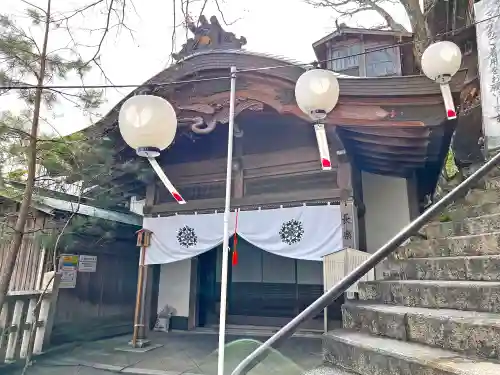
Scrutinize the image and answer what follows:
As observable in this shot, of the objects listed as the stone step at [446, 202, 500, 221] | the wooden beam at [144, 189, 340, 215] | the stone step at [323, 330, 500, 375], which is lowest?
the stone step at [323, 330, 500, 375]

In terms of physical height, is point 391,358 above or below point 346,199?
below

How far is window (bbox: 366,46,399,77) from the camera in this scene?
927cm

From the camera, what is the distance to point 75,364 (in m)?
5.35

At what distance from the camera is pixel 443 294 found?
249 centimetres

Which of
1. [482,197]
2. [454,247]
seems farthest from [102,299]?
[482,197]

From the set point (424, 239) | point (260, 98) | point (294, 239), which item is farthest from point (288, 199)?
point (424, 239)

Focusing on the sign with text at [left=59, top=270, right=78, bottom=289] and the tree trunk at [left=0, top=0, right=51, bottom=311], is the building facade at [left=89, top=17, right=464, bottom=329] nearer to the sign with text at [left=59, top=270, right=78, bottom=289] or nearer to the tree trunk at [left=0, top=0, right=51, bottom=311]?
the tree trunk at [left=0, top=0, right=51, bottom=311]

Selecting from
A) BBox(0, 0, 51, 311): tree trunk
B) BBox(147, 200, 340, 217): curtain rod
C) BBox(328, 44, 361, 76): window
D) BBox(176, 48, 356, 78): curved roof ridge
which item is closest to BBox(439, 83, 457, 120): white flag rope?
BBox(176, 48, 356, 78): curved roof ridge

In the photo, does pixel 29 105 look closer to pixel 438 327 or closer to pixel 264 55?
pixel 264 55

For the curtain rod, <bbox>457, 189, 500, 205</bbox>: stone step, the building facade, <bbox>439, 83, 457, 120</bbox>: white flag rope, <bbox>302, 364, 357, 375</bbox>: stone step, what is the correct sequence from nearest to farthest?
<bbox>302, 364, 357, 375</bbox>: stone step, <bbox>457, 189, 500, 205</bbox>: stone step, <bbox>439, 83, 457, 120</bbox>: white flag rope, the building facade, the curtain rod

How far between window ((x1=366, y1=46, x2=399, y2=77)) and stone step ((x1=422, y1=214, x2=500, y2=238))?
6.49 metres

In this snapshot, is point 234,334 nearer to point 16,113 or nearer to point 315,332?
point 315,332

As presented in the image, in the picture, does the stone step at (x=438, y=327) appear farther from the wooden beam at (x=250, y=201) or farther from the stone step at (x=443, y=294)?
the wooden beam at (x=250, y=201)

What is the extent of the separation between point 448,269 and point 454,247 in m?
0.43
